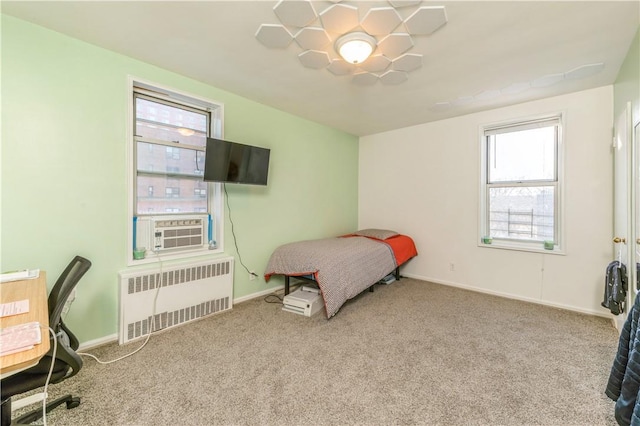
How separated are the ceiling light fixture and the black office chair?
7.18 ft

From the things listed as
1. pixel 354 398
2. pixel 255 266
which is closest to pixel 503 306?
pixel 354 398

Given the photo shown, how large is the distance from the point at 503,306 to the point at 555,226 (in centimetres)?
114

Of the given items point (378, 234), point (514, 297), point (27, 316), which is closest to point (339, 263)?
point (378, 234)

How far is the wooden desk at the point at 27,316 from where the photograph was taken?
87cm

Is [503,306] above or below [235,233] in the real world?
below

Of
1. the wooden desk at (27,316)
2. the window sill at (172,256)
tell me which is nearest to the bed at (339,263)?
the window sill at (172,256)

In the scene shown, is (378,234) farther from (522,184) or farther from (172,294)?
(172,294)

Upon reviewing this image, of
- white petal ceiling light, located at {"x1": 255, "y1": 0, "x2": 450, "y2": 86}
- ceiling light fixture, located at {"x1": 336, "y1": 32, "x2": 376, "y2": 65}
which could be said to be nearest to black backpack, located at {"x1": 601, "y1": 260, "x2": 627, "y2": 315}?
white petal ceiling light, located at {"x1": 255, "y1": 0, "x2": 450, "y2": 86}

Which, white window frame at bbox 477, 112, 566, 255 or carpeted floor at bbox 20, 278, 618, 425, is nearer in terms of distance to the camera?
carpeted floor at bbox 20, 278, 618, 425

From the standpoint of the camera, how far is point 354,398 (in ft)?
5.48

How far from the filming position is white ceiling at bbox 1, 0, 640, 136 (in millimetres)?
1763

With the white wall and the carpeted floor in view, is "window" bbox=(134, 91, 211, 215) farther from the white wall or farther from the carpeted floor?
the white wall

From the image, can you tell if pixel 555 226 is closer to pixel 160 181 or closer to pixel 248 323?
pixel 248 323

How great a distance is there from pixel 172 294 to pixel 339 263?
1658 mm
